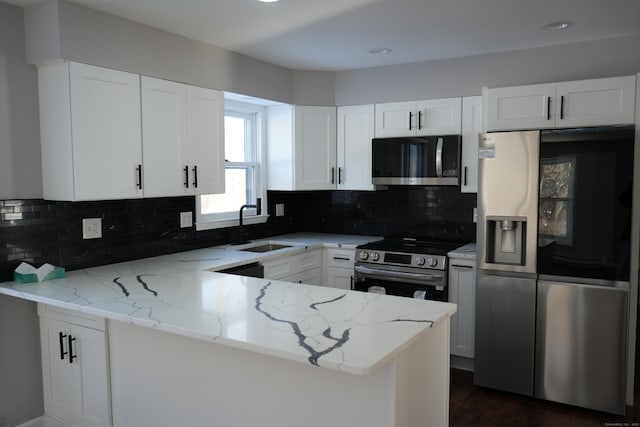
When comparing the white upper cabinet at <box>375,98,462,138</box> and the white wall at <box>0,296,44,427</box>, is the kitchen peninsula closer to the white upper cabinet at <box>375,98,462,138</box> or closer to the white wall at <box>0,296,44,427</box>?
the white wall at <box>0,296,44,427</box>

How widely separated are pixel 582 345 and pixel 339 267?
1.90m

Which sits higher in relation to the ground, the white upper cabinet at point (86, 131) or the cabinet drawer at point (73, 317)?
the white upper cabinet at point (86, 131)

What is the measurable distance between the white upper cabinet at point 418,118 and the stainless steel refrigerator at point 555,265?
0.71 meters

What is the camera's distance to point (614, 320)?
3074 millimetres

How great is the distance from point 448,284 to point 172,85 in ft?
7.96

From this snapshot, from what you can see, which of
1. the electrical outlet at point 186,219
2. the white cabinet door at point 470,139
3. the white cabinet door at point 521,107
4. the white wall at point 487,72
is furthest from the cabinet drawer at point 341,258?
the white cabinet door at point 521,107

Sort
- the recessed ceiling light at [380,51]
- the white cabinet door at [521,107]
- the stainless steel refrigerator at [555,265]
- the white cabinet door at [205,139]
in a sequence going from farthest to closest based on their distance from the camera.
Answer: the recessed ceiling light at [380,51] < the white cabinet door at [205,139] < the white cabinet door at [521,107] < the stainless steel refrigerator at [555,265]

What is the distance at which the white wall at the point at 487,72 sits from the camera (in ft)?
11.4

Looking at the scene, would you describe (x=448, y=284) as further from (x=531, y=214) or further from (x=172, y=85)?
(x=172, y=85)

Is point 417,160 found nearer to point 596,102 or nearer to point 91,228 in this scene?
point 596,102

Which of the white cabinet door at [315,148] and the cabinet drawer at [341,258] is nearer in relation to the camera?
the cabinet drawer at [341,258]

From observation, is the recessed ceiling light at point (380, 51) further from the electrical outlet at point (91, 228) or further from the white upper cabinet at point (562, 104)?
the electrical outlet at point (91, 228)

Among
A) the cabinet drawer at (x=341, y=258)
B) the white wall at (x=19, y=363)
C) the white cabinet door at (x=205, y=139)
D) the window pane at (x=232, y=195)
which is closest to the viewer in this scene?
the white wall at (x=19, y=363)

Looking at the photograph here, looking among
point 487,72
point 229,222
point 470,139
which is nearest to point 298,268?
point 229,222
